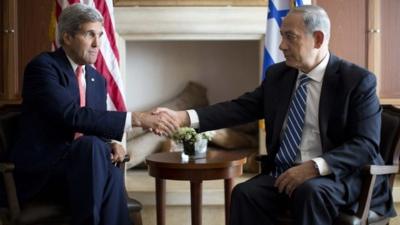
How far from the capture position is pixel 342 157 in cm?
203

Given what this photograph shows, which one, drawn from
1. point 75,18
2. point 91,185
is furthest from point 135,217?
point 75,18

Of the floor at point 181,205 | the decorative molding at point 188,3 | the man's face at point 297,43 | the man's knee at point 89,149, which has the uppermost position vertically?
the decorative molding at point 188,3

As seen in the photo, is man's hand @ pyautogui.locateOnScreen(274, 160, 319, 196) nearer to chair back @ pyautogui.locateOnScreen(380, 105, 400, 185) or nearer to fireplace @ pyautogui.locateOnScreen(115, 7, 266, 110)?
chair back @ pyautogui.locateOnScreen(380, 105, 400, 185)

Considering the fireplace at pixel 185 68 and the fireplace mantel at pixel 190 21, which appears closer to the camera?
the fireplace mantel at pixel 190 21

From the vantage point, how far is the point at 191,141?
9.48 ft

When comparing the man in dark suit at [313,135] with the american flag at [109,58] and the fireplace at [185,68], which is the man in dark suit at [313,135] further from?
the fireplace at [185,68]

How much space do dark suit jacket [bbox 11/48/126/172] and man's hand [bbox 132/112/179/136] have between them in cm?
12

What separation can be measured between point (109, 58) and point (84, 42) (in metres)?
0.83

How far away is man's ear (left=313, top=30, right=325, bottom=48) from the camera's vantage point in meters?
2.17

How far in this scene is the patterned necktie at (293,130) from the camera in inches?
85.6

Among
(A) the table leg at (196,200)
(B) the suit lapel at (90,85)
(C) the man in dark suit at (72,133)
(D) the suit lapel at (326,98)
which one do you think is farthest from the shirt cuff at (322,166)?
(B) the suit lapel at (90,85)

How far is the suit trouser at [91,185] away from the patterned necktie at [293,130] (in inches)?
25.5

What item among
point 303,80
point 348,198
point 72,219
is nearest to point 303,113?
point 303,80

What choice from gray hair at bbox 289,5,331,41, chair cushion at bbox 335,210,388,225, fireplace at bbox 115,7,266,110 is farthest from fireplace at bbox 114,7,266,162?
chair cushion at bbox 335,210,388,225
